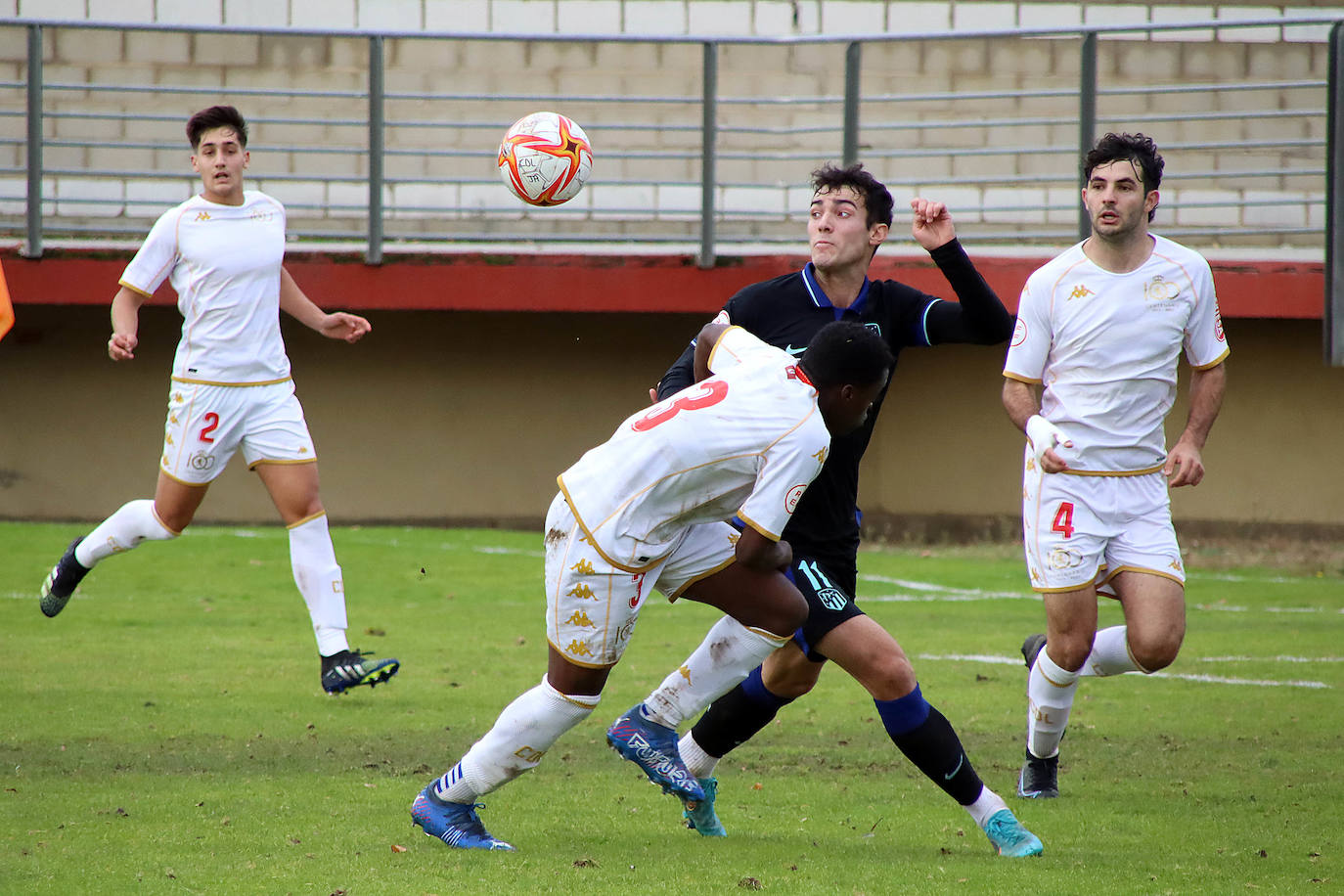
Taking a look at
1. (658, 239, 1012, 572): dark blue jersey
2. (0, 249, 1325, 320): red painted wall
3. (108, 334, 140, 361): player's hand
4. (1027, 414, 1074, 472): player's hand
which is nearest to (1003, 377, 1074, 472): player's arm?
(1027, 414, 1074, 472): player's hand

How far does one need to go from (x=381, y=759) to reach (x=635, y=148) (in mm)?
11655

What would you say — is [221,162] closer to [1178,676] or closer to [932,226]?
[932,226]

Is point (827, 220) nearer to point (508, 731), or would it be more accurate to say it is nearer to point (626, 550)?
point (626, 550)

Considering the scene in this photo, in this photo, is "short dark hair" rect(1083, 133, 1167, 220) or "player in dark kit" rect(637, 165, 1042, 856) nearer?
"player in dark kit" rect(637, 165, 1042, 856)

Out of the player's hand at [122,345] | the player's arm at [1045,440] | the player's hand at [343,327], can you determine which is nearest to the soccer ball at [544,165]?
the player's hand at [343,327]

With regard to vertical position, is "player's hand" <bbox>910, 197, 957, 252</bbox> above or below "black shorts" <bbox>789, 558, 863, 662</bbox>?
above

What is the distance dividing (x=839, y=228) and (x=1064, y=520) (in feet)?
4.51

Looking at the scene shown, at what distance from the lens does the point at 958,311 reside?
5.43 metres

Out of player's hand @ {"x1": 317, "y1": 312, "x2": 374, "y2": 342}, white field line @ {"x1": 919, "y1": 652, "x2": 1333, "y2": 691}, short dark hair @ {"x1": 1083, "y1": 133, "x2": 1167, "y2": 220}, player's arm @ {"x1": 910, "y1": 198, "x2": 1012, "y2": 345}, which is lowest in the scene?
white field line @ {"x1": 919, "y1": 652, "x2": 1333, "y2": 691}

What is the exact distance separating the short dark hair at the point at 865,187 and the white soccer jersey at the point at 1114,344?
63cm

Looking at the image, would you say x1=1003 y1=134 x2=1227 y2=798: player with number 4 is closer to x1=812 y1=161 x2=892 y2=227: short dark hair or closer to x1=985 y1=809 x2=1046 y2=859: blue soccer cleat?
x1=812 y1=161 x2=892 y2=227: short dark hair

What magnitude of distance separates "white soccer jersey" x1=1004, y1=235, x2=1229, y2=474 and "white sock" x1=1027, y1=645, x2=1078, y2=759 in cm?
78

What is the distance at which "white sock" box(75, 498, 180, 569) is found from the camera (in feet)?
25.0

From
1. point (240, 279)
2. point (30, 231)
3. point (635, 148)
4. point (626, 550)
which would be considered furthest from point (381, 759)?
point (635, 148)
